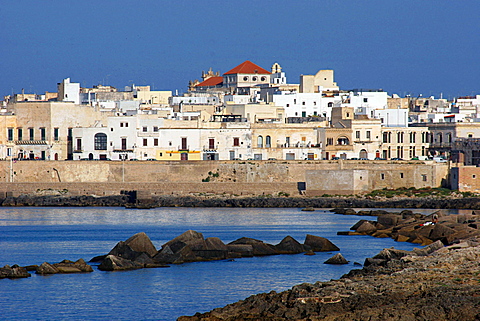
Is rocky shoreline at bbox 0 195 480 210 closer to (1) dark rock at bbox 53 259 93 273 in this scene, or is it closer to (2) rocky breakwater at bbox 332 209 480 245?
(2) rocky breakwater at bbox 332 209 480 245

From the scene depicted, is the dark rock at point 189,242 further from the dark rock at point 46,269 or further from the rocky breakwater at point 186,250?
the dark rock at point 46,269

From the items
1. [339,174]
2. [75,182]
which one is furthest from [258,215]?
[75,182]

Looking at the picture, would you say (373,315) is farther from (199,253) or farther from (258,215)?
(258,215)

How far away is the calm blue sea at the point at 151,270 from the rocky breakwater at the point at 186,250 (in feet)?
1.42

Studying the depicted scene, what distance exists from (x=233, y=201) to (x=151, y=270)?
24917mm

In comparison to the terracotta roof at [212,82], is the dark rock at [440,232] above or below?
below

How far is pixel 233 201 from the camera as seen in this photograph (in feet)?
158

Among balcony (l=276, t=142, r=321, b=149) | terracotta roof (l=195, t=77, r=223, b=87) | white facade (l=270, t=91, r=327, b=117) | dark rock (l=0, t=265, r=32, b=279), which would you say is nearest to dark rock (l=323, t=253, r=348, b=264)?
dark rock (l=0, t=265, r=32, b=279)

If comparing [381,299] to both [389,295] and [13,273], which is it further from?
[13,273]

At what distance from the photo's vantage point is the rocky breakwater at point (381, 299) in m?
14.5

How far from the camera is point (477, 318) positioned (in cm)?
1409

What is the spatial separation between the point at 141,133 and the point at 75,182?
16.9ft

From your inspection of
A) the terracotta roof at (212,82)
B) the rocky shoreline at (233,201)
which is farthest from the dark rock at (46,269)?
the terracotta roof at (212,82)

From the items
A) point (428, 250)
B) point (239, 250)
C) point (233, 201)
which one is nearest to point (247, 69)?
point (233, 201)
